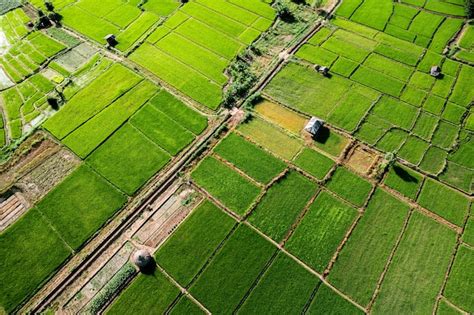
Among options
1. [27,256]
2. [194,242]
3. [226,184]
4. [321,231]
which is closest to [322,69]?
[226,184]

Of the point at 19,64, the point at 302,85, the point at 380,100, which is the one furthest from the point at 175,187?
the point at 19,64

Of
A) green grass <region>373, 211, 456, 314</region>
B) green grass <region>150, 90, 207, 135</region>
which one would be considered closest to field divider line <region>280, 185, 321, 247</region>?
green grass <region>373, 211, 456, 314</region>

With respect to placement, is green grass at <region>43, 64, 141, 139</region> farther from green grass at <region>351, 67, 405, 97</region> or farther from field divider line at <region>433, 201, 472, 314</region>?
field divider line at <region>433, 201, 472, 314</region>

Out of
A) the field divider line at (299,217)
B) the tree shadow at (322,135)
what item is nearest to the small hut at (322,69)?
the tree shadow at (322,135)

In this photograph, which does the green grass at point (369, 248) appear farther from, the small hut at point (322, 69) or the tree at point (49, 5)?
the tree at point (49, 5)

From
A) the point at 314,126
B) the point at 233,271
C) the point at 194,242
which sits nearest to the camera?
the point at 233,271

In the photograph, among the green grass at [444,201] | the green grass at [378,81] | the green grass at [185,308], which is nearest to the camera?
the green grass at [185,308]

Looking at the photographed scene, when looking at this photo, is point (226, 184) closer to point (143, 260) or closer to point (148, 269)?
point (143, 260)
